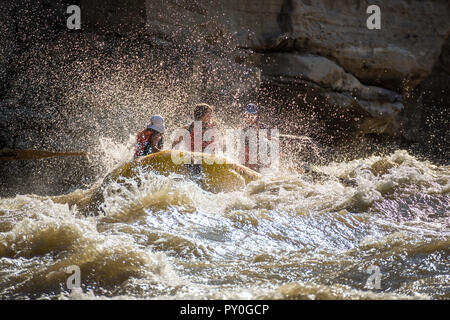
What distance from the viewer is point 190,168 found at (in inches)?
169

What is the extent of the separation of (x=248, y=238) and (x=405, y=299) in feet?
4.26

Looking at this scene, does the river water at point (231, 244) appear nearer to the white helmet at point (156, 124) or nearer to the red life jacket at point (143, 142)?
the red life jacket at point (143, 142)

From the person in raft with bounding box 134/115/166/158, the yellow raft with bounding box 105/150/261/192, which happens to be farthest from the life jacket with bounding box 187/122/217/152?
the yellow raft with bounding box 105/150/261/192

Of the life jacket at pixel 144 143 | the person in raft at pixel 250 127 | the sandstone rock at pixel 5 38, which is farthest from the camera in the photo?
the sandstone rock at pixel 5 38

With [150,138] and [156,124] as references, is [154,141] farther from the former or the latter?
[156,124]

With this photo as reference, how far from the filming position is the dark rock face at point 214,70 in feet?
21.8

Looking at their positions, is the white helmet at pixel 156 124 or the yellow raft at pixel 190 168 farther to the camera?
the white helmet at pixel 156 124

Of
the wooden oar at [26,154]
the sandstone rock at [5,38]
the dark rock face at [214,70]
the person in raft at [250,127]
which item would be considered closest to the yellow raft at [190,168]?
the person in raft at [250,127]

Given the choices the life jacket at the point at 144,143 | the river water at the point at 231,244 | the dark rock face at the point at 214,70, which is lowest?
the river water at the point at 231,244

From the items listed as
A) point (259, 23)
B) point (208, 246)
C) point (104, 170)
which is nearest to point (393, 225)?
point (208, 246)

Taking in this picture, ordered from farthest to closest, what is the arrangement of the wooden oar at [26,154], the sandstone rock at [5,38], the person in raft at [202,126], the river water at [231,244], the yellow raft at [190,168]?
the sandstone rock at [5,38] → the wooden oar at [26,154] → the person in raft at [202,126] → the yellow raft at [190,168] → the river water at [231,244]

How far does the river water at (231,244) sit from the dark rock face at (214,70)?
2.53 m

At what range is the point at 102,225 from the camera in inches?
127

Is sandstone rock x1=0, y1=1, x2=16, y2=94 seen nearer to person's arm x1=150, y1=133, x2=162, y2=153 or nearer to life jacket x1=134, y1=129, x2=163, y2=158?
life jacket x1=134, y1=129, x2=163, y2=158
